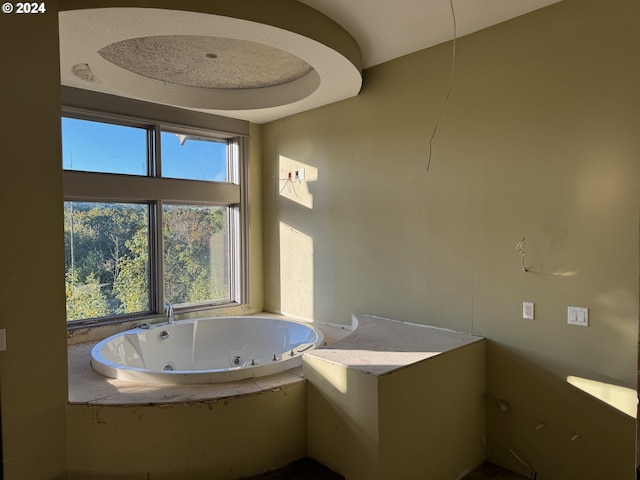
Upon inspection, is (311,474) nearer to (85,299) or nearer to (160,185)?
(85,299)

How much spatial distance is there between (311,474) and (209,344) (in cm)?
168

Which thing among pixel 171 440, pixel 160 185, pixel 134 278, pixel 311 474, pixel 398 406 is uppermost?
pixel 160 185

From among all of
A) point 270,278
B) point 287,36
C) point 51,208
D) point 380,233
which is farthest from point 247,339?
point 287,36

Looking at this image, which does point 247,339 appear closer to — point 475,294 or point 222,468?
point 222,468

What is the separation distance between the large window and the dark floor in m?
1.95

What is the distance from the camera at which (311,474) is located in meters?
2.26

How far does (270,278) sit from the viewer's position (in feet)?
14.1

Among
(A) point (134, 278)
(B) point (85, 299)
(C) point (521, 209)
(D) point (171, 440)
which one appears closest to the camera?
(D) point (171, 440)

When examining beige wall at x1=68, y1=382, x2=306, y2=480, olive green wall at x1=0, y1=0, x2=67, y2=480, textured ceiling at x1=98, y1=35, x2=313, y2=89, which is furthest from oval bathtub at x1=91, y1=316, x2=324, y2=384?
textured ceiling at x1=98, y1=35, x2=313, y2=89

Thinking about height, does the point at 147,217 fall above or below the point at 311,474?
above

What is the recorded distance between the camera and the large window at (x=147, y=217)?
3.30 m

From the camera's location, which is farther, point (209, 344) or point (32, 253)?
point (209, 344)

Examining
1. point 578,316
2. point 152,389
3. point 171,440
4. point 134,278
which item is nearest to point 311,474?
point 171,440

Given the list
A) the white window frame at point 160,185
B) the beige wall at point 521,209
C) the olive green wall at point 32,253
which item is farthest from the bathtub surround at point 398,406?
the white window frame at point 160,185
